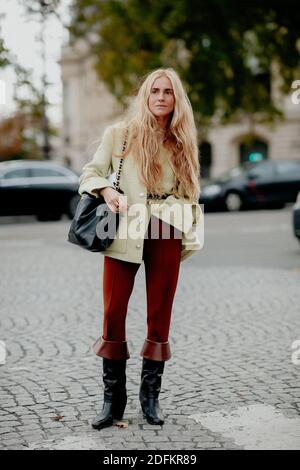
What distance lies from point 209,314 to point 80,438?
3.53 m

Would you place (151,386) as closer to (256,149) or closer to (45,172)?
(45,172)

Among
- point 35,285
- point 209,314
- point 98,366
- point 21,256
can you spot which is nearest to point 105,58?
point 21,256

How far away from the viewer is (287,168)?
22.8 metres

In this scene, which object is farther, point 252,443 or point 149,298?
point 149,298

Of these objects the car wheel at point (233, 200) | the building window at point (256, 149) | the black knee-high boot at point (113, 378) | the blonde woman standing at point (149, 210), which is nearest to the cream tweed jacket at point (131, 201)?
the blonde woman standing at point (149, 210)

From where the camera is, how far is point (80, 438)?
12.9 feet

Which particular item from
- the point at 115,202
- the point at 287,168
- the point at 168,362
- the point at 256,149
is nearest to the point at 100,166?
the point at 115,202

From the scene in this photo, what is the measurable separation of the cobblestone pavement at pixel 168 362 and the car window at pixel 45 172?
1039 centimetres

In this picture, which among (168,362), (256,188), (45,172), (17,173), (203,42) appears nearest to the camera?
(168,362)

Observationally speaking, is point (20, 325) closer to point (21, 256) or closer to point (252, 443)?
point (252, 443)

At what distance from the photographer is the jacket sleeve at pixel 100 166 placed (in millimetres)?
4062

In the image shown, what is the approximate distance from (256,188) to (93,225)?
18.8m

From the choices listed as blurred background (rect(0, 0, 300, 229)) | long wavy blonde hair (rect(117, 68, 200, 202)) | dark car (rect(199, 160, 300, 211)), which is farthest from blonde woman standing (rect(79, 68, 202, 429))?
dark car (rect(199, 160, 300, 211))

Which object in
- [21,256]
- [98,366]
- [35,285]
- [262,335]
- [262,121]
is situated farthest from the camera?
[262,121]
